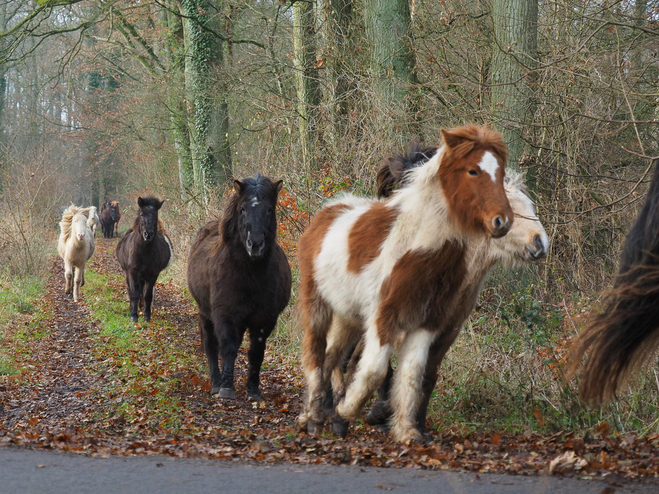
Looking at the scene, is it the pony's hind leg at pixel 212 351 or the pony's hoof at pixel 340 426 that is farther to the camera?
the pony's hind leg at pixel 212 351

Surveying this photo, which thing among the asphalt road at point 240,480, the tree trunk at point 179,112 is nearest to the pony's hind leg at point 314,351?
the asphalt road at point 240,480

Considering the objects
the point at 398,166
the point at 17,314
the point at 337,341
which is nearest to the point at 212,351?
the point at 337,341

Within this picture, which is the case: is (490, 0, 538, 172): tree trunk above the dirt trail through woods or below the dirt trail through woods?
above

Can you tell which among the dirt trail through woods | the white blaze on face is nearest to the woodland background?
the dirt trail through woods

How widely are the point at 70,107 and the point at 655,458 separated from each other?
50.7m

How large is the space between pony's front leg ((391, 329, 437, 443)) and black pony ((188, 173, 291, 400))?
3.11m

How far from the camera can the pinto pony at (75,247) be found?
1844 cm

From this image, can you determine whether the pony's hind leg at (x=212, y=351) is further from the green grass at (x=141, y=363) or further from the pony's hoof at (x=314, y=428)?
the pony's hoof at (x=314, y=428)

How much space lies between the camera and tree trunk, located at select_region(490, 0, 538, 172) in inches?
394

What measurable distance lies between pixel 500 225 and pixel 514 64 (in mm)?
5492

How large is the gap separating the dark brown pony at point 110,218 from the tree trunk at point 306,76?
3098 centimetres

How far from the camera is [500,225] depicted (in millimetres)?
5305

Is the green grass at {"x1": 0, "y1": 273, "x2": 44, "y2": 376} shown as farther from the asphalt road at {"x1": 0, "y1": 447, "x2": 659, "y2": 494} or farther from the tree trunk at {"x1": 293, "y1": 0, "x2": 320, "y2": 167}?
the asphalt road at {"x1": 0, "y1": 447, "x2": 659, "y2": 494}

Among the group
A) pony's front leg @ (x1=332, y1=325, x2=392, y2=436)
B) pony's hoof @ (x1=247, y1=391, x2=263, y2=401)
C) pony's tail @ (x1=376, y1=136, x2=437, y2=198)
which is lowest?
pony's hoof @ (x1=247, y1=391, x2=263, y2=401)
